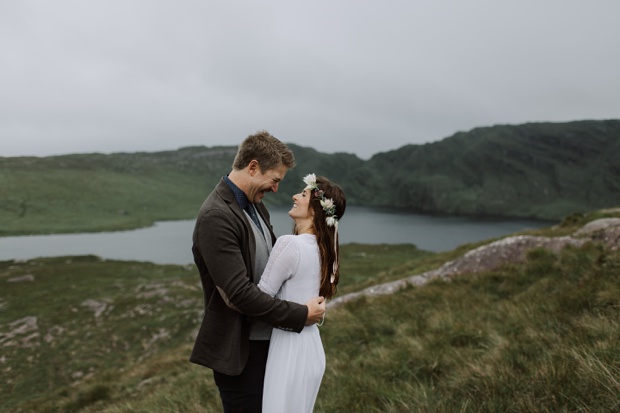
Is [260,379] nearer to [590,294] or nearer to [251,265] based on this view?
[251,265]

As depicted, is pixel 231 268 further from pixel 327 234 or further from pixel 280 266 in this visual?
pixel 327 234

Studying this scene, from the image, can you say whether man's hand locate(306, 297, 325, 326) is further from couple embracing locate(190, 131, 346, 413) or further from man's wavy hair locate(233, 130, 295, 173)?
man's wavy hair locate(233, 130, 295, 173)

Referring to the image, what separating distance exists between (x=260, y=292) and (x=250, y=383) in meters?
0.92

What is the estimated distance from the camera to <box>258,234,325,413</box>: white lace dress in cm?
271

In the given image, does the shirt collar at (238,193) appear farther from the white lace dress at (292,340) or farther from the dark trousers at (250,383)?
the dark trousers at (250,383)

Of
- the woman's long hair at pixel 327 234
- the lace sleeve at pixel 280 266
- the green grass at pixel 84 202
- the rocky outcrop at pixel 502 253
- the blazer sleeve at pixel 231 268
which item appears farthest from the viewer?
the green grass at pixel 84 202

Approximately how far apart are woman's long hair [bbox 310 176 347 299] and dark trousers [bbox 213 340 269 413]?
2.36 feet

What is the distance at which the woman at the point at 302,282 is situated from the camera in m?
2.72

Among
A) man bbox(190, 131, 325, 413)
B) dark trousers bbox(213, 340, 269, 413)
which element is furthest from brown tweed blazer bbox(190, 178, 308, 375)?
dark trousers bbox(213, 340, 269, 413)

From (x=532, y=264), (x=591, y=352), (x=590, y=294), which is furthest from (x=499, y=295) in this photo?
(x=591, y=352)

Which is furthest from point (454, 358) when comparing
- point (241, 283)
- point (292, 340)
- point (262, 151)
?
point (262, 151)

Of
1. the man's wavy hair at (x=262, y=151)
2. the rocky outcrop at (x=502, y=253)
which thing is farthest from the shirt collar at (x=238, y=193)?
the rocky outcrop at (x=502, y=253)

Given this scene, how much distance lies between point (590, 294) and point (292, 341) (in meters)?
6.09

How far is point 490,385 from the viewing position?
405 centimetres
